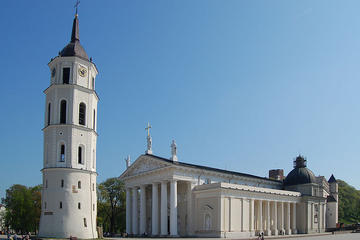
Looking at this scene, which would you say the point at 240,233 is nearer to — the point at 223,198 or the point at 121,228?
the point at 223,198

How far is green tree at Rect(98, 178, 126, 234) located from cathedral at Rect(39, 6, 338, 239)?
14549 millimetres

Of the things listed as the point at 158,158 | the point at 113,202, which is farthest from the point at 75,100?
the point at 113,202

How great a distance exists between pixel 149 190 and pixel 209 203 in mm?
13830

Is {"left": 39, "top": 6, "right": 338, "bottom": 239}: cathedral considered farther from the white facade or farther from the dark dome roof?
the white facade

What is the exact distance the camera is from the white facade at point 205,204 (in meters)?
52.4

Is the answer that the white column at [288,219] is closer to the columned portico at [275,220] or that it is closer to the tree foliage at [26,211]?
the columned portico at [275,220]

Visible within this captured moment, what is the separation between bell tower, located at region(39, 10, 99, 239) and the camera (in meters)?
40.6

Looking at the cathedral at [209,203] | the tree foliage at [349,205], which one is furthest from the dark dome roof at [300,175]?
the tree foliage at [349,205]

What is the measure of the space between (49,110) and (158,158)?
1779cm

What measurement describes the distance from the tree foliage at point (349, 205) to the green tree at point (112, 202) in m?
59.9

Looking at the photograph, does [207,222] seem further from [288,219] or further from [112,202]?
[112,202]

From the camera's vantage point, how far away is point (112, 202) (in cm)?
7988

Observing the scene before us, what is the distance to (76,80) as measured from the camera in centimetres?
4394

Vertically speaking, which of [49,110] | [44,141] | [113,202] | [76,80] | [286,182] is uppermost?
[76,80]
